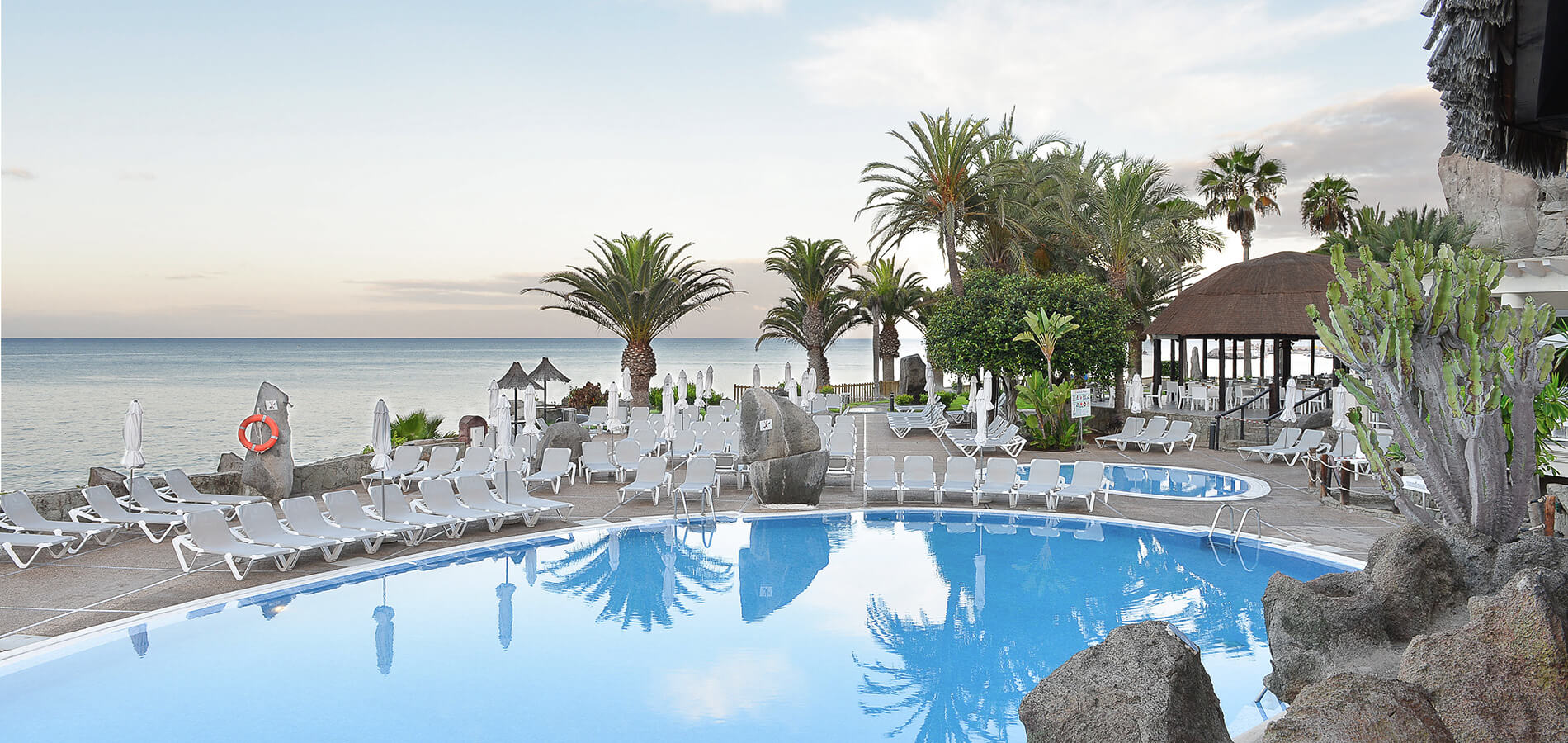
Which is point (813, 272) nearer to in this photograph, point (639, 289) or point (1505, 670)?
point (639, 289)

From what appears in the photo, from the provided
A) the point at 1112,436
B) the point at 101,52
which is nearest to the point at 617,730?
the point at 1112,436

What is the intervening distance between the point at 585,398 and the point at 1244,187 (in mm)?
29840

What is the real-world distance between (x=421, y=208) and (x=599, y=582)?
92.0ft

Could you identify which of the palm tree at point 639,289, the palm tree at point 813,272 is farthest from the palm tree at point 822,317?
the palm tree at point 639,289

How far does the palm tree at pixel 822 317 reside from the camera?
124ft

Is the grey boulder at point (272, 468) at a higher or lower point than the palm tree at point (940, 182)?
lower

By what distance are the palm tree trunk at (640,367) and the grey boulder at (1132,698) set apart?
24.6 metres

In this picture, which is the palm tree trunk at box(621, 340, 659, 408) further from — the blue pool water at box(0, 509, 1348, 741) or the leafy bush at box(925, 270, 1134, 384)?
the blue pool water at box(0, 509, 1348, 741)

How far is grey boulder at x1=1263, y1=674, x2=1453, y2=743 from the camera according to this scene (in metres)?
3.24

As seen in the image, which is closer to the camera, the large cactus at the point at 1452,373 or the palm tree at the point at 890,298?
the large cactus at the point at 1452,373

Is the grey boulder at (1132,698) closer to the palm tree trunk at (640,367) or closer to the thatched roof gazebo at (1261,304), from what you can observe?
the thatched roof gazebo at (1261,304)

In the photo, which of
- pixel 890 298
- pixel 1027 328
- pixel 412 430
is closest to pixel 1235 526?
pixel 1027 328

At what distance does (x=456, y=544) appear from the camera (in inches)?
429

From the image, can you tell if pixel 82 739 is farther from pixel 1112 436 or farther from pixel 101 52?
pixel 101 52
